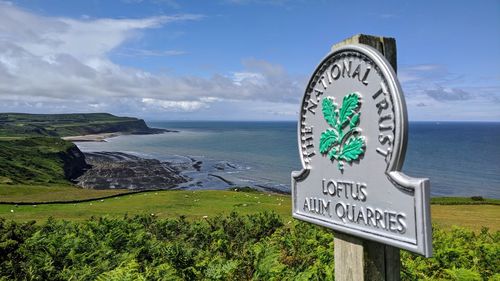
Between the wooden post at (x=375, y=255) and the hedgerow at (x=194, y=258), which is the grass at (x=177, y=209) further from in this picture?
the wooden post at (x=375, y=255)

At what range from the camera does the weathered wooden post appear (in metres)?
3.24

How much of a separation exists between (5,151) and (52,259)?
109m

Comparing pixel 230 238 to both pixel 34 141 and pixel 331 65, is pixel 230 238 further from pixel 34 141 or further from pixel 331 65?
pixel 34 141

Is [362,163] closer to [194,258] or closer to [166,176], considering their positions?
[194,258]

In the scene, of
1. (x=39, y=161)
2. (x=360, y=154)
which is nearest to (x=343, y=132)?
(x=360, y=154)

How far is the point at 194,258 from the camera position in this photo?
382 inches

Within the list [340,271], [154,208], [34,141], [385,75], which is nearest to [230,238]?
[340,271]

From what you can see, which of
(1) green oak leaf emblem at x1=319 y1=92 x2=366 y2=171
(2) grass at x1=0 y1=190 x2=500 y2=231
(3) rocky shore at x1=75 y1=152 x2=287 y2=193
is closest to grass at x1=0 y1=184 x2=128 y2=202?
(2) grass at x1=0 y1=190 x2=500 y2=231

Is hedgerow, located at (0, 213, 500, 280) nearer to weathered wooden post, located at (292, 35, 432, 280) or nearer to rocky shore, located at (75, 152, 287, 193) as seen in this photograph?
weathered wooden post, located at (292, 35, 432, 280)

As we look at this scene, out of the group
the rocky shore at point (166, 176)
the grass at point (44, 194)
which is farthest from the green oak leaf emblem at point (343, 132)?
the rocky shore at point (166, 176)

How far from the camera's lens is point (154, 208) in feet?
93.8

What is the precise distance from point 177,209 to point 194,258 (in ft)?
62.2

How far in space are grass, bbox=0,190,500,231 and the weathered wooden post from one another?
2040cm

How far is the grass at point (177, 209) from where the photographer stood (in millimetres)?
25484
